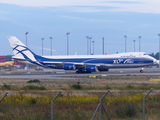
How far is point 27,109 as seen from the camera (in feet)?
58.9

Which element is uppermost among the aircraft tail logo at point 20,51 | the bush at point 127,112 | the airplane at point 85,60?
the aircraft tail logo at point 20,51

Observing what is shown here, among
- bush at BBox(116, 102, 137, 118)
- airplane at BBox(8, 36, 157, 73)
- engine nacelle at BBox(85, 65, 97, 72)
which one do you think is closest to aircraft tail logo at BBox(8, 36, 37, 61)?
airplane at BBox(8, 36, 157, 73)

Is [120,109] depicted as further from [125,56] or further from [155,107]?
[125,56]

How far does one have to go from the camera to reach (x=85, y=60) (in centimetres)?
6550

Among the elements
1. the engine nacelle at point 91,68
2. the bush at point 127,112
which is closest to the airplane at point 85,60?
the engine nacelle at point 91,68

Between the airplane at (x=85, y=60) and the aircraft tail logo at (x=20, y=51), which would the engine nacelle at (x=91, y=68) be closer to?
the airplane at (x=85, y=60)

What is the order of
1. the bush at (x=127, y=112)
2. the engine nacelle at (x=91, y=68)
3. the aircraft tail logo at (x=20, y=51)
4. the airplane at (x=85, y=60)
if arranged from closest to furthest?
1. the bush at (x=127, y=112)
2. the engine nacelle at (x=91, y=68)
3. the airplane at (x=85, y=60)
4. the aircraft tail logo at (x=20, y=51)

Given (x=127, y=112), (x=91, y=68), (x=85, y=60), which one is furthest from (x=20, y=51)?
(x=127, y=112)

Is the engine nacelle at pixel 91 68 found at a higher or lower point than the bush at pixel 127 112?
higher

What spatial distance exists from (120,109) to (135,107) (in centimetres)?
93

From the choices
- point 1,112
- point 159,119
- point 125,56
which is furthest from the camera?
point 125,56

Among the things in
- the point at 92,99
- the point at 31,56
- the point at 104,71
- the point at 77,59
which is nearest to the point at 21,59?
the point at 31,56

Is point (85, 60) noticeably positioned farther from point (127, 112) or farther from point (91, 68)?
→ point (127, 112)

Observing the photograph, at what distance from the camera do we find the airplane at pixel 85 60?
62.7m
